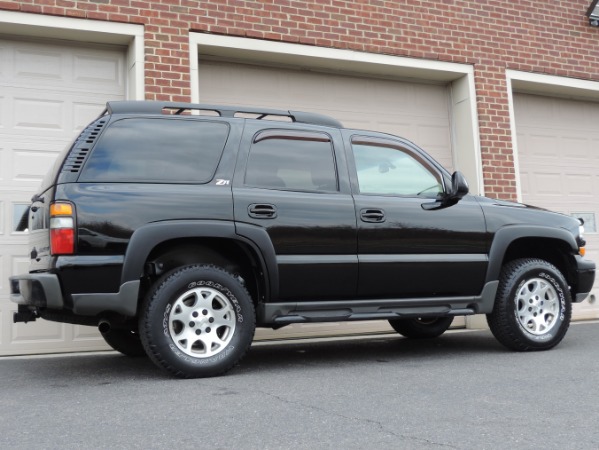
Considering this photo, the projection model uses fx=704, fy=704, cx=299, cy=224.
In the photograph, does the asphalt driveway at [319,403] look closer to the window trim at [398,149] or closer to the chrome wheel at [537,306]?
the chrome wheel at [537,306]

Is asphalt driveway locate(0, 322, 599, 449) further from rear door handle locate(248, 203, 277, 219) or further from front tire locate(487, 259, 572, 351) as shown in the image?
rear door handle locate(248, 203, 277, 219)

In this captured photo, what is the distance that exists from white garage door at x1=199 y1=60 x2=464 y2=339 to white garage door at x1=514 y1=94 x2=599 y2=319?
1.30 metres

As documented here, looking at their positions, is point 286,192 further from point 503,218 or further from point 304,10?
point 304,10

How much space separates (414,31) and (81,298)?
20.1ft

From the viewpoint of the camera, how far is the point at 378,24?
29.2ft

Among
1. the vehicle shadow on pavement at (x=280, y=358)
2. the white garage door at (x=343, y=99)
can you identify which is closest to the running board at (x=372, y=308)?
the vehicle shadow on pavement at (x=280, y=358)

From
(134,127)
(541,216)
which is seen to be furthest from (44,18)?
(541,216)

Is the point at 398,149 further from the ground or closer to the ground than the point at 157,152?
further from the ground

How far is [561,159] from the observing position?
1021cm

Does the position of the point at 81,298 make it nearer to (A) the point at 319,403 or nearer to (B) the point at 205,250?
(B) the point at 205,250

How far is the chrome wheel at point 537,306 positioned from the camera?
6086mm

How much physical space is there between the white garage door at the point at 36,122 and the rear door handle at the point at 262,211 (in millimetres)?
3044

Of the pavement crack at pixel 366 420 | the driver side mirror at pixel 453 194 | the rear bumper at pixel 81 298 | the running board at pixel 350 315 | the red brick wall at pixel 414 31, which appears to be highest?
the red brick wall at pixel 414 31

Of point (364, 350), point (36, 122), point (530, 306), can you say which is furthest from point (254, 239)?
point (36, 122)
